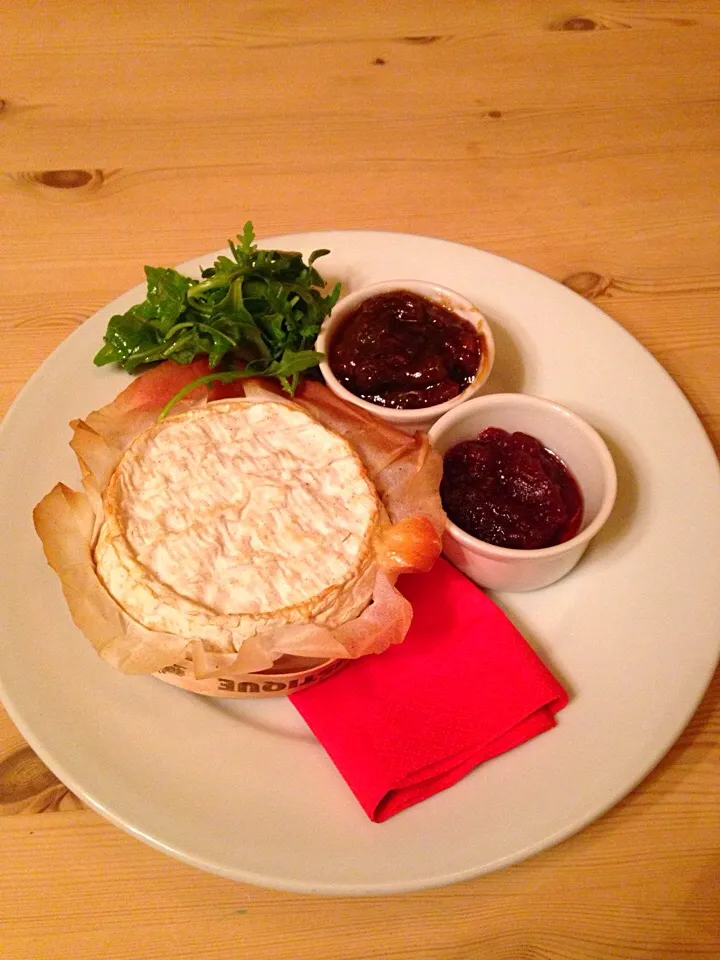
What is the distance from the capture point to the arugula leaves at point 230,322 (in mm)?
2701

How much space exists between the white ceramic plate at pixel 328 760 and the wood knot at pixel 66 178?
1.24m

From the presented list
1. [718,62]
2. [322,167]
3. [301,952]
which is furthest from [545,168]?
[301,952]

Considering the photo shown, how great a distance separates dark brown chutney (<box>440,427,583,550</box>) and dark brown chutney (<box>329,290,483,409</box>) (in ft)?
0.89

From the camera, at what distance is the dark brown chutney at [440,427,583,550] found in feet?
7.55

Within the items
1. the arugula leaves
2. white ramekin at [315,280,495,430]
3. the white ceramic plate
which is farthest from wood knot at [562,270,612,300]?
the arugula leaves

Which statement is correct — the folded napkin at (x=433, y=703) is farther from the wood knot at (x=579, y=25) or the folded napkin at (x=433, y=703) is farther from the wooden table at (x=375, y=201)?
the wood knot at (x=579, y=25)

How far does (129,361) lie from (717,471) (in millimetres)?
2067

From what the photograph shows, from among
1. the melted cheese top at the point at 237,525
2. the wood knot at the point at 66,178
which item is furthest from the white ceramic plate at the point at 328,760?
the wood knot at the point at 66,178

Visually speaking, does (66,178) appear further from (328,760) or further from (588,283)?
(328,760)

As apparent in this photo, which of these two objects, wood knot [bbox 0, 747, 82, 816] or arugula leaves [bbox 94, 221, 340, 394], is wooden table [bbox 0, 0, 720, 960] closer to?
wood knot [bbox 0, 747, 82, 816]

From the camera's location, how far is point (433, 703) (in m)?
2.12

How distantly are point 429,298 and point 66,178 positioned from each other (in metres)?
2.04

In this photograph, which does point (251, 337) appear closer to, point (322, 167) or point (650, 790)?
point (322, 167)

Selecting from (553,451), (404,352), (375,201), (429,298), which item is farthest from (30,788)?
(375,201)
